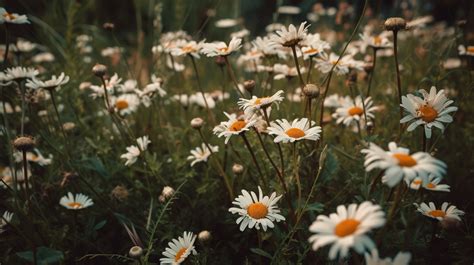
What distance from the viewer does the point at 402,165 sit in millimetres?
979

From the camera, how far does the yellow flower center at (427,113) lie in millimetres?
1282

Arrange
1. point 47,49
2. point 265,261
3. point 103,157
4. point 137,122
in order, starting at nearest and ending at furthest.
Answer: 1. point 265,261
2. point 103,157
3. point 137,122
4. point 47,49

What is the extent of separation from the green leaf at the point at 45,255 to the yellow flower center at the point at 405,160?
50.3 inches

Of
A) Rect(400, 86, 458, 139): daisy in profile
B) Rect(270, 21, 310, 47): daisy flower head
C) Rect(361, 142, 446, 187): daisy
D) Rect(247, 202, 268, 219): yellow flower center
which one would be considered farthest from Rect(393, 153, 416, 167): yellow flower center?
Rect(270, 21, 310, 47): daisy flower head

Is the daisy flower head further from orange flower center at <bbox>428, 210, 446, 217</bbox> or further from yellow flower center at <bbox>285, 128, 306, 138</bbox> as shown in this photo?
orange flower center at <bbox>428, 210, 446, 217</bbox>

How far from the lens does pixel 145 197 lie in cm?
204

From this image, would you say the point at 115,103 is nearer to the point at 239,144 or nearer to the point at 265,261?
the point at 239,144

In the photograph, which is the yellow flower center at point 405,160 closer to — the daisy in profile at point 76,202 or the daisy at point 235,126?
the daisy at point 235,126

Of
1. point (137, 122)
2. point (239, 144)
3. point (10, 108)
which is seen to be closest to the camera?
point (239, 144)

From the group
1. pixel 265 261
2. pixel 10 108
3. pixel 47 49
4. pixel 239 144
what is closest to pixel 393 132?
pixel 239 144

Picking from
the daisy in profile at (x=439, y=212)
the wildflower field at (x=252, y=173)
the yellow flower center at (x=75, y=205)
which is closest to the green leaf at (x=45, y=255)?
the wildflower field at (x=252, y=173)

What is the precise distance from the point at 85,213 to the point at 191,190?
510 mm

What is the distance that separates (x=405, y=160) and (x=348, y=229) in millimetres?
234

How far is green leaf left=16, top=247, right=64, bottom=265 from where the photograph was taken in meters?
1.51
